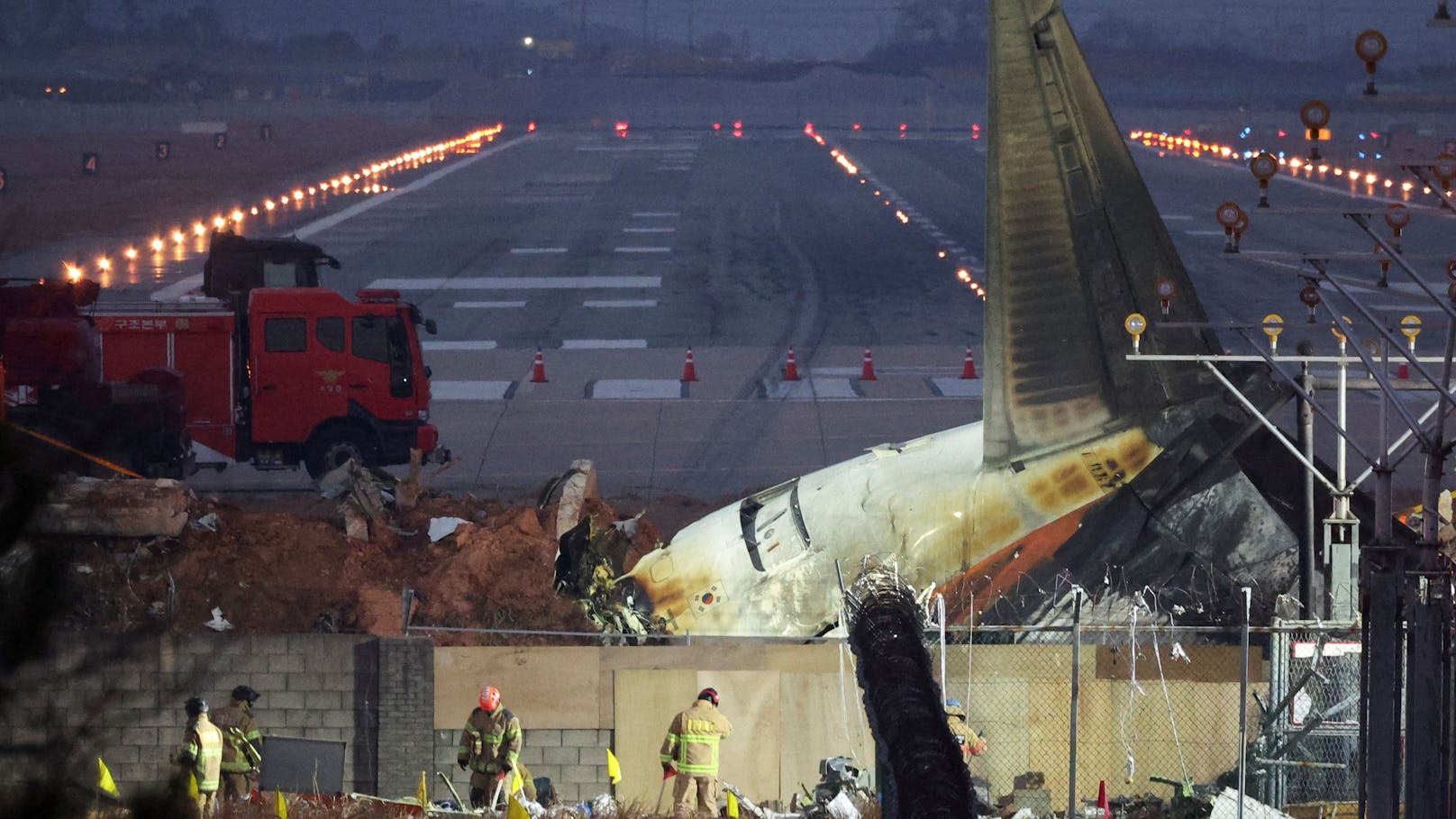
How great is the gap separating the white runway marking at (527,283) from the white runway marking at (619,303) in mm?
2310

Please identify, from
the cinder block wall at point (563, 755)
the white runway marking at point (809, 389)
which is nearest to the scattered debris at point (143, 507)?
the cinder block wall at point (563, 755)

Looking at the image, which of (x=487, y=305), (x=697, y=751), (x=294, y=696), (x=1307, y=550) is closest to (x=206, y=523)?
(x=294, y=696)

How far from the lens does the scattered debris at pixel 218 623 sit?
65.7 ft

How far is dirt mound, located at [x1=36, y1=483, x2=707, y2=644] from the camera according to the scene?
2005 cm

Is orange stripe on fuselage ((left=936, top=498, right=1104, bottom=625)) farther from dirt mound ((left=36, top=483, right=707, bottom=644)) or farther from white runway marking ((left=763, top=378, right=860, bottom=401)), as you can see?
white runway marking ((left=763, top=378, right=860, bottom=401))

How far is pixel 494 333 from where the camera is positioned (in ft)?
141

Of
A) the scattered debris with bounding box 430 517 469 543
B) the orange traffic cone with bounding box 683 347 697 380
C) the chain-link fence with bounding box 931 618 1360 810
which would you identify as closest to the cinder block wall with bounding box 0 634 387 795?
the chain-link fence with bounding box 931 618 1360 810

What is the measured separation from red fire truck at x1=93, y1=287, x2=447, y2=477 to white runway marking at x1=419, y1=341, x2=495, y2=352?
12653 mm

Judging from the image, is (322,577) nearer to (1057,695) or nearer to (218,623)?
(218,623)

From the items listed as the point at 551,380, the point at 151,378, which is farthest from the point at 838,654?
the point at 551,380

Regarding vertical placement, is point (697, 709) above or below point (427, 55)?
below

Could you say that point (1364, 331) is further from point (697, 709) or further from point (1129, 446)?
point (697, 709)

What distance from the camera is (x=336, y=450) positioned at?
1096 inches

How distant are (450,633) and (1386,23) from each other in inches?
7841
